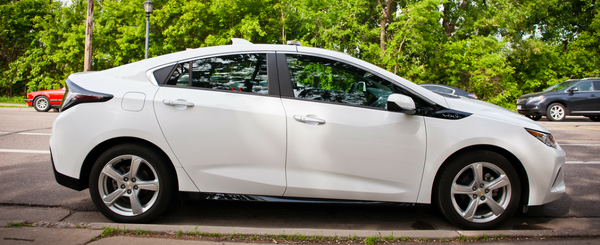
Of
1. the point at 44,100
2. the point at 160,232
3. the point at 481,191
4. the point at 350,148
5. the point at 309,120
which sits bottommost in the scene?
the point at 160,232

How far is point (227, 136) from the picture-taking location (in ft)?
10.2

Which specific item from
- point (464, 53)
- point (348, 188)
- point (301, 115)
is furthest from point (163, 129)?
point (464, 53)

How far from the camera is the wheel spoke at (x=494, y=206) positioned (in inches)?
127

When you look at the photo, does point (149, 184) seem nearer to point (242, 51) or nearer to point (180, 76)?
point (180, 76)

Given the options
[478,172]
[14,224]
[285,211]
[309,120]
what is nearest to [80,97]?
[14,224]

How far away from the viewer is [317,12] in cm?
2342

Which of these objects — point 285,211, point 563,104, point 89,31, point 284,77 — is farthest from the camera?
point 89,31

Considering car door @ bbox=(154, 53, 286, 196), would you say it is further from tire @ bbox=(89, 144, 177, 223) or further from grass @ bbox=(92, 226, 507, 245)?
grass @ bbox=(92, 226, 507, 245)

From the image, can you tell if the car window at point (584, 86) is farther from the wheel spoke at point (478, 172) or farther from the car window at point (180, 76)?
the car window at point (180, 76)

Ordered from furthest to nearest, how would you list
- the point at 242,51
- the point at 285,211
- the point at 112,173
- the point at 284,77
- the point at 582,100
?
the point at 582,100, the point at 285,211, the point at 242,51, the point at 284,77, the point at 112,173

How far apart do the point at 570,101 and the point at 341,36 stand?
12521 millimetres

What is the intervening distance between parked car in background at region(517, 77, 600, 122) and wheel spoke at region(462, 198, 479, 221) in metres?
14.4

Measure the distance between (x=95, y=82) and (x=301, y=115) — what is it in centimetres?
180

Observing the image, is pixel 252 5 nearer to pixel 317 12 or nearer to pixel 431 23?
pixel 317 12
